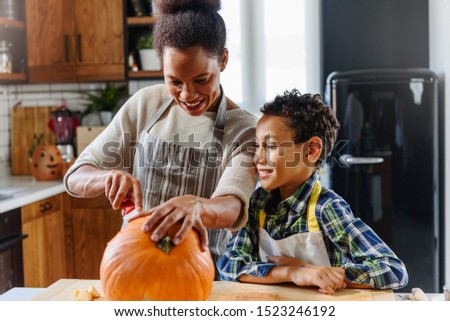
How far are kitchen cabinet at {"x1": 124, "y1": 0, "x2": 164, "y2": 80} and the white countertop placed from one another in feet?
0.73

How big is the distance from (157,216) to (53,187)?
54 centimetres

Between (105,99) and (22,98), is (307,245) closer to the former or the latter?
(22,98)

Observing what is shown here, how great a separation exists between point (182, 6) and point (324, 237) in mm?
296

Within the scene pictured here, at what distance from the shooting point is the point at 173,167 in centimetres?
64

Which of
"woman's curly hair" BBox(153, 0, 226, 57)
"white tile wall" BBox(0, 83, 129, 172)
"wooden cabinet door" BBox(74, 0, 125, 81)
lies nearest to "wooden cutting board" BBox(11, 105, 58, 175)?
"white tile wall" BBox(0, 83, 129, 172)

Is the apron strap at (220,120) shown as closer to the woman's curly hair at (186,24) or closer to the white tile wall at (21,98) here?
the woman's curly hair at (186,24)

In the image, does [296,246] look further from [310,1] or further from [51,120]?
[51,120]

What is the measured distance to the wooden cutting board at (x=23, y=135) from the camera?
968mm

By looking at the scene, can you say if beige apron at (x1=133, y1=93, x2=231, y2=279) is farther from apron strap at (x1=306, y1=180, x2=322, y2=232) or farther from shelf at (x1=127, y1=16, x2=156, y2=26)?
shelf at (x1=127, y1=16, x2=156, y2=26)

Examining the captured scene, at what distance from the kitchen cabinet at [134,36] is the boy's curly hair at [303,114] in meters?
0.19

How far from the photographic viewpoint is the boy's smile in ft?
2.09

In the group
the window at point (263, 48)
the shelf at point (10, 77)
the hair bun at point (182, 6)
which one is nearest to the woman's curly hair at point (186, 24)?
the hair bun at point (182, 6)

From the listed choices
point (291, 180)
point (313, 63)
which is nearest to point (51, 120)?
point (313, 63)

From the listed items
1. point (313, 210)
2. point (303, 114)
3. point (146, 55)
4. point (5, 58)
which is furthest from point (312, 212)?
point (5, 58)
